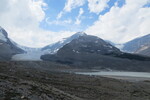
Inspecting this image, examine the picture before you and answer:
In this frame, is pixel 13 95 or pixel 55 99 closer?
pixel 13 95

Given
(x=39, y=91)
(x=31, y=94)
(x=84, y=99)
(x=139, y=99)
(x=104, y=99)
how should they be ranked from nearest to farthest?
(x=31, y=94) < (x=39, y=91) < (x=84, y=99) < (x=104, y=99) < (x=139, y=99)

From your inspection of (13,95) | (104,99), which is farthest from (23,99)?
(104,99)

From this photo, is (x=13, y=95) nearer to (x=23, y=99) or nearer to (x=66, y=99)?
(x=23, y=99)

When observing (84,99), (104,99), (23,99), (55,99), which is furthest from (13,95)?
(104,99)

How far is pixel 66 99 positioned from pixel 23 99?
6543 mm

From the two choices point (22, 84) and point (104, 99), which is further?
point (104, 99)

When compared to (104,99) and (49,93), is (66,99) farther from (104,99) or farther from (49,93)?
(104,99)

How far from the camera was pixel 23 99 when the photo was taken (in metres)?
26.9

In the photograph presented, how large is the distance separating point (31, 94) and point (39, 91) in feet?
6.77

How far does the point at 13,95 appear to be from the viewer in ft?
89.6

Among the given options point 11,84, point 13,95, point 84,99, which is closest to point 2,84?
point 11,84

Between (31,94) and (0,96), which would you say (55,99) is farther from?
(0,96)

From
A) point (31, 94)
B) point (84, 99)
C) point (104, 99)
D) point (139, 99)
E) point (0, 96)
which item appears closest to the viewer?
point (0, 96)

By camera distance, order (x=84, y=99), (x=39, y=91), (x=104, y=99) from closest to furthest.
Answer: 1. (x=39, y=91)
2. (x=84, y=99)
3. (x=104, y=99)
